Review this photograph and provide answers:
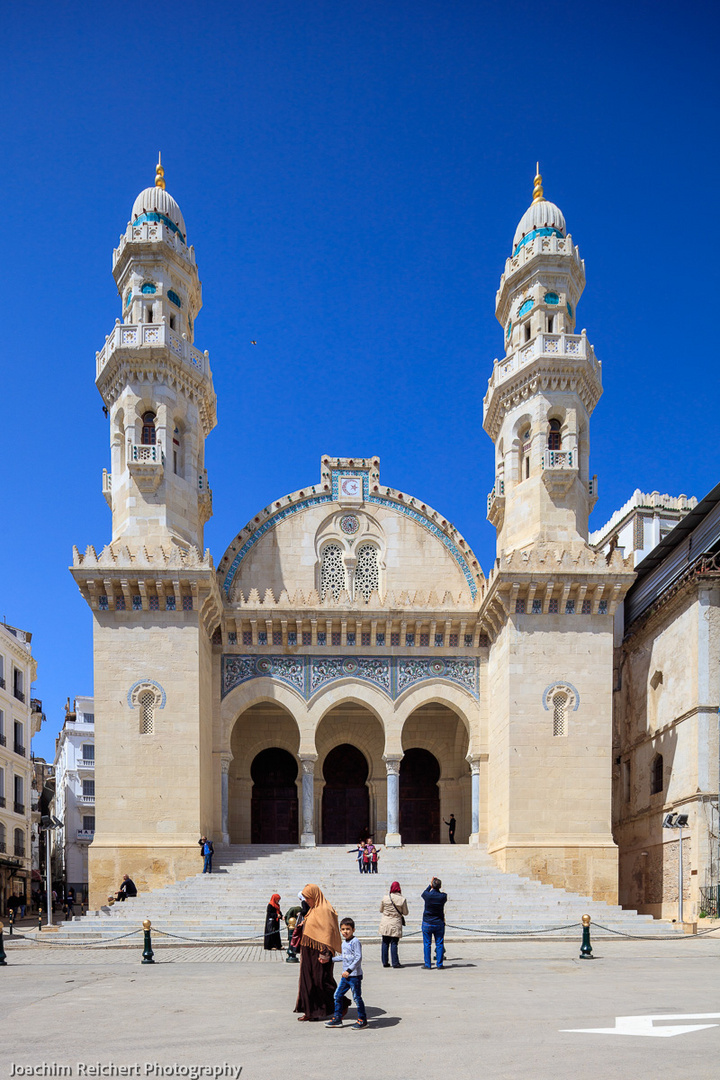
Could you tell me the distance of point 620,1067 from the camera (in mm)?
7840

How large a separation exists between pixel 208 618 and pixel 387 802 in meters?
7.04

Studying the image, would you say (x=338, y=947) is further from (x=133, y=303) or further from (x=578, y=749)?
(x=133, y=303)

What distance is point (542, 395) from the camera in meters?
26.1

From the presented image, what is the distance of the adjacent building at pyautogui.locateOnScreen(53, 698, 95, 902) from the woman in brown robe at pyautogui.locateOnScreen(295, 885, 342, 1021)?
3871cm

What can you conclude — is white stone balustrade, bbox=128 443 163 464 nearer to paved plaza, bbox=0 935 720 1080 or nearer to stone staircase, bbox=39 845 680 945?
stone staircase, bbox=39 845 680 945

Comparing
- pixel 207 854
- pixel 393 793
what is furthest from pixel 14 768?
pixel 393 793

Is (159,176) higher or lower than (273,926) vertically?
higher

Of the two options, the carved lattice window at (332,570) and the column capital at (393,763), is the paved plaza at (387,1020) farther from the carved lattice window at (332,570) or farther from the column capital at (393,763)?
the carved lattice window at (332,570)

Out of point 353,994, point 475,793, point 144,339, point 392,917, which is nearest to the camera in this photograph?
point 353,994

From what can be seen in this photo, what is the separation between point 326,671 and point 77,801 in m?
28.5

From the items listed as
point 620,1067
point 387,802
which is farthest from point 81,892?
point 620,1067

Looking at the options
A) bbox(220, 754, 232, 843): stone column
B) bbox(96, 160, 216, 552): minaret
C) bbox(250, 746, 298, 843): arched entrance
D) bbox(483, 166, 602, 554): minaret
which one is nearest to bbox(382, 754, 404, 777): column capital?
bbox(250, 746, 298, 843): arched entrance

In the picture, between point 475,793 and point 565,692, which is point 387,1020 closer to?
point 565,692

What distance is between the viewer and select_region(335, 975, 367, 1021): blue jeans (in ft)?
31.2
